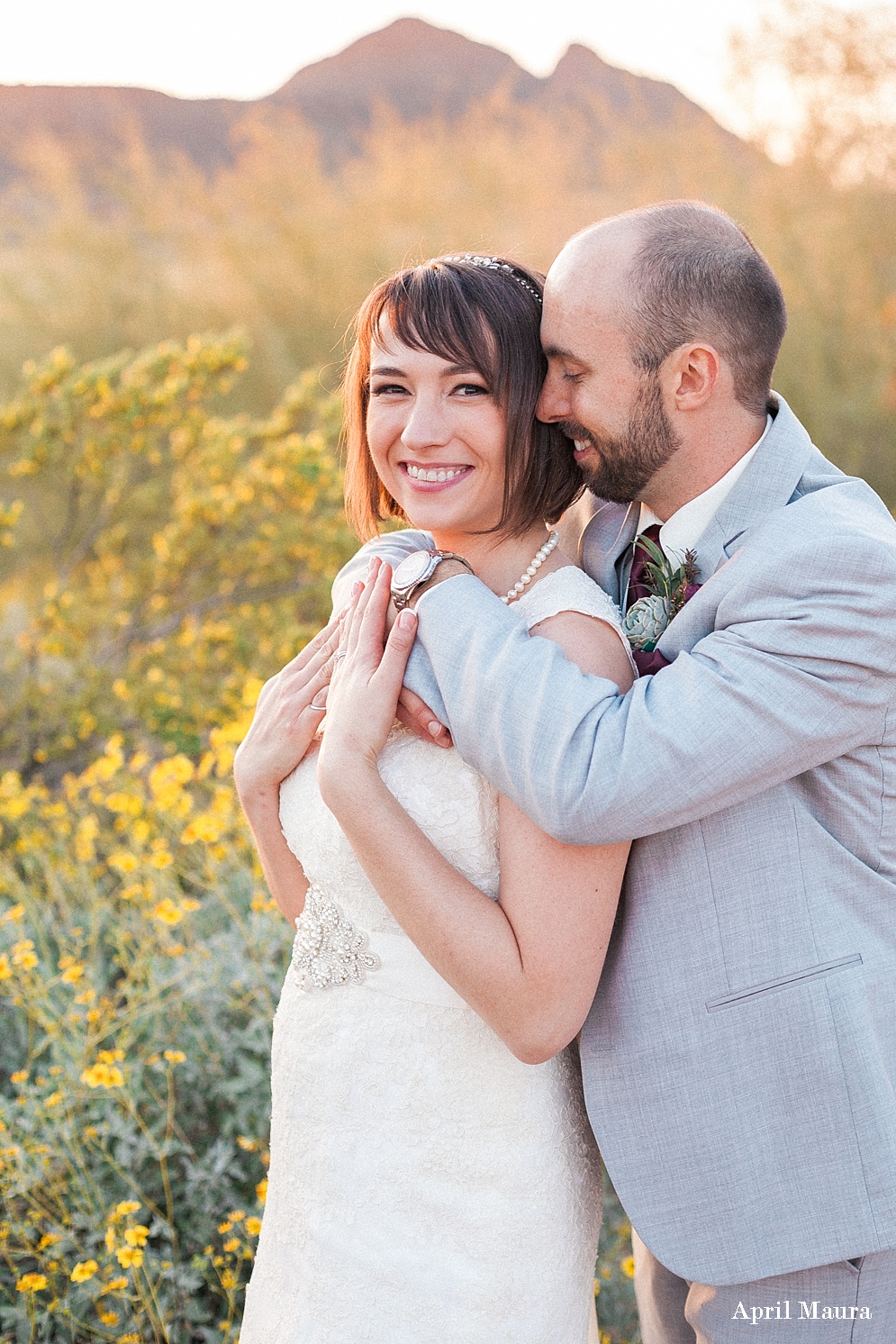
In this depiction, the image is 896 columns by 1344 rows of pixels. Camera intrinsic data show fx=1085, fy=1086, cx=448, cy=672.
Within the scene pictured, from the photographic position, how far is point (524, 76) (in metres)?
10.3

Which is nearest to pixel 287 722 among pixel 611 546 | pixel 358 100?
pixel 611 546

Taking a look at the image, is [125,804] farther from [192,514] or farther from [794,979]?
[192,514]

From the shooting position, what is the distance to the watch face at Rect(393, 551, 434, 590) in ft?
5.00

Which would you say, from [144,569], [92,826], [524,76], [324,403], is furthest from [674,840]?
[524,76]

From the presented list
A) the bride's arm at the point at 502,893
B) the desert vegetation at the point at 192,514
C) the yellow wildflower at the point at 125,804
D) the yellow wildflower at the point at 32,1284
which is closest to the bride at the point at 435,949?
the bride's arm at the point at 502,893

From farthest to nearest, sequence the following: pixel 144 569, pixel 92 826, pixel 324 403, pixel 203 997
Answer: pixel 144 569 → pixel 324 403 → pixel 92 826 → pixel 203 997

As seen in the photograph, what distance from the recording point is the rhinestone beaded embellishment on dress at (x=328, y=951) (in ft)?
5.31

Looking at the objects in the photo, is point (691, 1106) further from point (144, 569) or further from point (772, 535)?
point (144, 569)

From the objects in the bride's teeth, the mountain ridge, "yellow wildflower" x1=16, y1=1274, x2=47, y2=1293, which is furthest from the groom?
the mountain ridge

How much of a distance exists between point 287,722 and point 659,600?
62cm

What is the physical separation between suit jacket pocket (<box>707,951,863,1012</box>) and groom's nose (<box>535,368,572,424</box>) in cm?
86

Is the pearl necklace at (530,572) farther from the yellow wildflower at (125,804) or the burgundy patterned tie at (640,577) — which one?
the yellow wildflower at (125,804)

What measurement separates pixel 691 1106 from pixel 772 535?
0.76 metres

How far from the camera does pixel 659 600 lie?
61.6 inches
